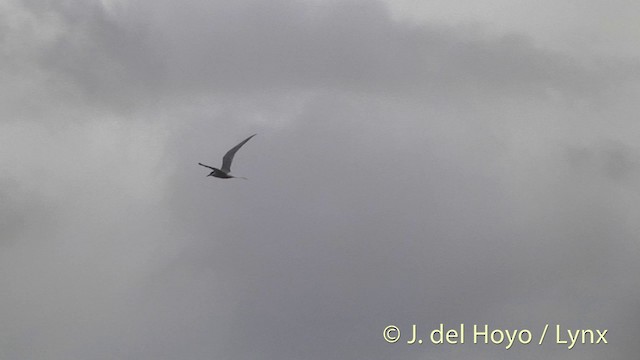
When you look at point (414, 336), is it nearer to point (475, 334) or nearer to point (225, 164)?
point (475, 334)

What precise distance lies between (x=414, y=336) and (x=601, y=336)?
32.2 meters

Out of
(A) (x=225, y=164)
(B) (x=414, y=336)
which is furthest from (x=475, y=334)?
(A) (x=225, y=164)

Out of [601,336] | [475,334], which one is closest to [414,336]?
[475,334]

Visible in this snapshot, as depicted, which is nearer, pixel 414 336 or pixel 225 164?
pixel 225 164

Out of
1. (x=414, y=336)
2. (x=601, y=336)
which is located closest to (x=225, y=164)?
(x=414, y=336)

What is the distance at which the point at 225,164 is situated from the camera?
419 feet

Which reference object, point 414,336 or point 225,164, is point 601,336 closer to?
point 414,336

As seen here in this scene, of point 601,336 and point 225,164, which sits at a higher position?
point 225,164

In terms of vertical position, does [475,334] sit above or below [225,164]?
below

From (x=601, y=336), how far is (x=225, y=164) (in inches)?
2712

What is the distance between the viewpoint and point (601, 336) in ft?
419

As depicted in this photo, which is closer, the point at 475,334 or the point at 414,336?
the point at 475,334

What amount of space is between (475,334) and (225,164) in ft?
162

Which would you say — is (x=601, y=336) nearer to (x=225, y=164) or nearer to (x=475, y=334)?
(x=475, y=334)
